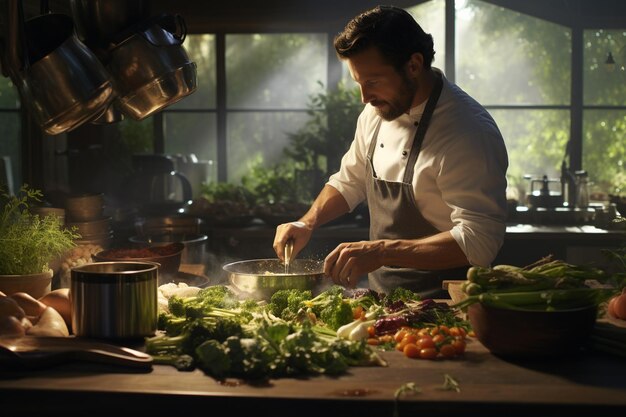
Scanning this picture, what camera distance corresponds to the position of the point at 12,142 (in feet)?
24.2

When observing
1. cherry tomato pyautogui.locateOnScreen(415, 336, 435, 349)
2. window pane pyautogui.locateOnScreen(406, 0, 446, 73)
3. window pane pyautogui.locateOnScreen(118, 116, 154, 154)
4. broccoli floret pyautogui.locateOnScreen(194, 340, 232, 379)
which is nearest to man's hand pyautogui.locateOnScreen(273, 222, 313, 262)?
cherry tomato pyautogui.locateOnScreen(415, 336, 435, 349)

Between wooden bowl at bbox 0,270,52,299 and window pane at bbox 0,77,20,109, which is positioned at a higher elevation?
window pane at bbox 0,77,20,109

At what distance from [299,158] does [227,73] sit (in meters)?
1.24

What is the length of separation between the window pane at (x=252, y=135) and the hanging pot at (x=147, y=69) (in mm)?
4752

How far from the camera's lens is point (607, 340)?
2422 millimetres

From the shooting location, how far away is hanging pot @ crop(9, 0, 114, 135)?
272 cm

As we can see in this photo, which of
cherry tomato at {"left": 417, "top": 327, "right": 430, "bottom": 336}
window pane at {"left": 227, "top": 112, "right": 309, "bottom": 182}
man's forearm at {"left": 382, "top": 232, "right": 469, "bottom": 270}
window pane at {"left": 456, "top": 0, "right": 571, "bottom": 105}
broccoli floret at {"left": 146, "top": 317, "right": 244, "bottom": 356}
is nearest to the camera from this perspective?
broccoli floret at {"left": 146, "top": 317, "right": 244, "bottom": 356}

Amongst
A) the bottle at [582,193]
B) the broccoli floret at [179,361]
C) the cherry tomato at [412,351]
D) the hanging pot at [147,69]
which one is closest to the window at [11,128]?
the hanging pot at [147,69]

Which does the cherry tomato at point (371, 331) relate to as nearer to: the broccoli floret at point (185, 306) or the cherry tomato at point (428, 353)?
the cherry tomato at point (428, 353)

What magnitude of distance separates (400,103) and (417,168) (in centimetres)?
30

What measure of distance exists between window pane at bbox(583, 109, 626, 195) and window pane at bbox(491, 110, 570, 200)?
21 centimetres

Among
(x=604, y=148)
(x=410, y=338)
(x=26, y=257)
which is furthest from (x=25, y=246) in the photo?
(x=604, y=148)

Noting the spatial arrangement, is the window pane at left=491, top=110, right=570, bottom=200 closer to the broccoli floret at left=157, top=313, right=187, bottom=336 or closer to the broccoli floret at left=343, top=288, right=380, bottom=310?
the broccoli floret at left=343, top=288, right=380, bottom=310

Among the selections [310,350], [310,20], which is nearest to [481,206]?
[310,350]
